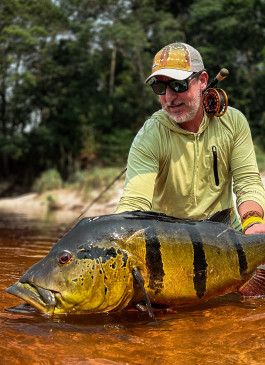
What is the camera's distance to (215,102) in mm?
3375

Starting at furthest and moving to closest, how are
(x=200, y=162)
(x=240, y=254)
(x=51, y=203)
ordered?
(x=51, y=203)
(x=200, y=162)
(x=240, y=254)

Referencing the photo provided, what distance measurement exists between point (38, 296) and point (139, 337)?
0.51 meters

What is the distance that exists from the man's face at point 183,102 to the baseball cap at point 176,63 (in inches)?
3.3

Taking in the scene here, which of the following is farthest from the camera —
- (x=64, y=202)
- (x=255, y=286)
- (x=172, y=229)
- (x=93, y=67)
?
(x=93, y=67)

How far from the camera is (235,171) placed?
141 inches

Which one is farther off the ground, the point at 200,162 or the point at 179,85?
the point at 179,85

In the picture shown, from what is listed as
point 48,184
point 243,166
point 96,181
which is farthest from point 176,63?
point 48,184

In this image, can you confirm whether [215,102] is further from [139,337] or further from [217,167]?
[139,337]

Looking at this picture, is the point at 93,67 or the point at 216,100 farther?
the point at 93,67

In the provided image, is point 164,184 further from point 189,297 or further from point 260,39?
point 260,39

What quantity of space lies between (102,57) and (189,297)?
33.9 metres

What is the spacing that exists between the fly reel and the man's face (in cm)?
8

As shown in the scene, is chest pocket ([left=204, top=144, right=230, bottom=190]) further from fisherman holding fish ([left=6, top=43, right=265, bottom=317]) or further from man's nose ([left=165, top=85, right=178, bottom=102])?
man's nose ([left=165, top=85, right=178, bottom=102])

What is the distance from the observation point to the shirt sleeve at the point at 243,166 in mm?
3432
